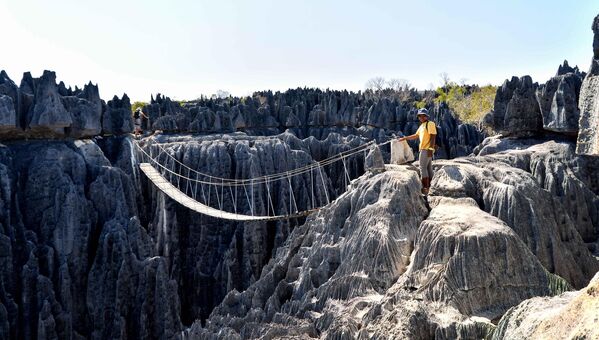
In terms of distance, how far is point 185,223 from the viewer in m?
19.8

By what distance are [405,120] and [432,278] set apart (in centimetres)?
2689

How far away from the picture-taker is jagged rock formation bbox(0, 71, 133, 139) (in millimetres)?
16641

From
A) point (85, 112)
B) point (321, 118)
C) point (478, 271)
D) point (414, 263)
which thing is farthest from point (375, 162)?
point (321, 118)

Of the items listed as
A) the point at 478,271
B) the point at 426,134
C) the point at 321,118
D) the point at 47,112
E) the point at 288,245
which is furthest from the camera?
the point at 321,118

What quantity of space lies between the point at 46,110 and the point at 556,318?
15.9 m

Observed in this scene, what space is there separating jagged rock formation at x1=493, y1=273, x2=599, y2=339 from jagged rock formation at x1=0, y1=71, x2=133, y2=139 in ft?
49.0

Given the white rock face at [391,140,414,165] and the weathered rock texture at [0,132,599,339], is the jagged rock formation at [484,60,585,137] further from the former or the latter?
the white rock face at [391,140,414,165]

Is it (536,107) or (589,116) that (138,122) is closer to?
(536,107)

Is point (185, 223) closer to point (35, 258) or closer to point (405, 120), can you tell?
point (35, 258)

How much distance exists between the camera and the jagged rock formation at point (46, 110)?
16.6 m

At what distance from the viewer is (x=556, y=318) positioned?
12.8 ft

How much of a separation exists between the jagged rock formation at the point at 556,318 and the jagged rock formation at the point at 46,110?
14925 millimetres

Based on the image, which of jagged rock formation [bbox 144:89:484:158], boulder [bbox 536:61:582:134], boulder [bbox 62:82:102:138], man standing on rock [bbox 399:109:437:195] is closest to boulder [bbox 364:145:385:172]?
man standing on rock [bbox 399:109:437:195]

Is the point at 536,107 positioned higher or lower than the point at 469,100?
lower
